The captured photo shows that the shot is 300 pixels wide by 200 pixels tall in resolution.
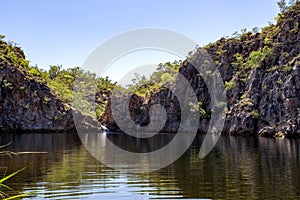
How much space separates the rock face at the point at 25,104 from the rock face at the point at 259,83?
3939cm

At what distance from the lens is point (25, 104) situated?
118 metres

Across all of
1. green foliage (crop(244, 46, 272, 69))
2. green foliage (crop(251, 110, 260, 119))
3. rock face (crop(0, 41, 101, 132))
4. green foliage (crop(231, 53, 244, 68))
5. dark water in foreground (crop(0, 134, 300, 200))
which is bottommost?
dark water in foreground (crop(0, 134, 300, 200))

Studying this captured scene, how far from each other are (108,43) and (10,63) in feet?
236

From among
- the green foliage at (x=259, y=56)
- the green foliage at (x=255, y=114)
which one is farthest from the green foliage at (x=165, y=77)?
the green foliage at (x=255, y=114)

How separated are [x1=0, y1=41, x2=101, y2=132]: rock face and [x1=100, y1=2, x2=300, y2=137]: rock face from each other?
1551 inches

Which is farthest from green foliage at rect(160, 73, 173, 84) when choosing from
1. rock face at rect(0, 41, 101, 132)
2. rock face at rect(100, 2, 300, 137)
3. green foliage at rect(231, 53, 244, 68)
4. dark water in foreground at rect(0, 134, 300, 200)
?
dark water in foreground at rect(0, 134, 300, 200)

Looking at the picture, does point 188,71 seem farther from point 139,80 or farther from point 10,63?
point 10,63

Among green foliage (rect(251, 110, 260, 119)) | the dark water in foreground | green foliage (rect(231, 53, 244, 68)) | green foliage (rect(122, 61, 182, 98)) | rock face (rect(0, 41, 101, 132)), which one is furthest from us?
green foliage (rect(122, 61, 182, 98))

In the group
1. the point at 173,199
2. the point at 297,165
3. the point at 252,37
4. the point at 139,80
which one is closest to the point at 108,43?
the point at 297,165

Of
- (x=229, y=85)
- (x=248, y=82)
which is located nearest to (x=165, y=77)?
(x=229, y=85)

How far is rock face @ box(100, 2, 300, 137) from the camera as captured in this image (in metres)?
82.1

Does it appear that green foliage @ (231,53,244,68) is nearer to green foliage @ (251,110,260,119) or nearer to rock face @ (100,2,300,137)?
rock face @ (100,2,300,137)

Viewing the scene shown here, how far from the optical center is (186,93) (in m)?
131

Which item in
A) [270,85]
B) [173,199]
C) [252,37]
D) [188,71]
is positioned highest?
[252,37]
